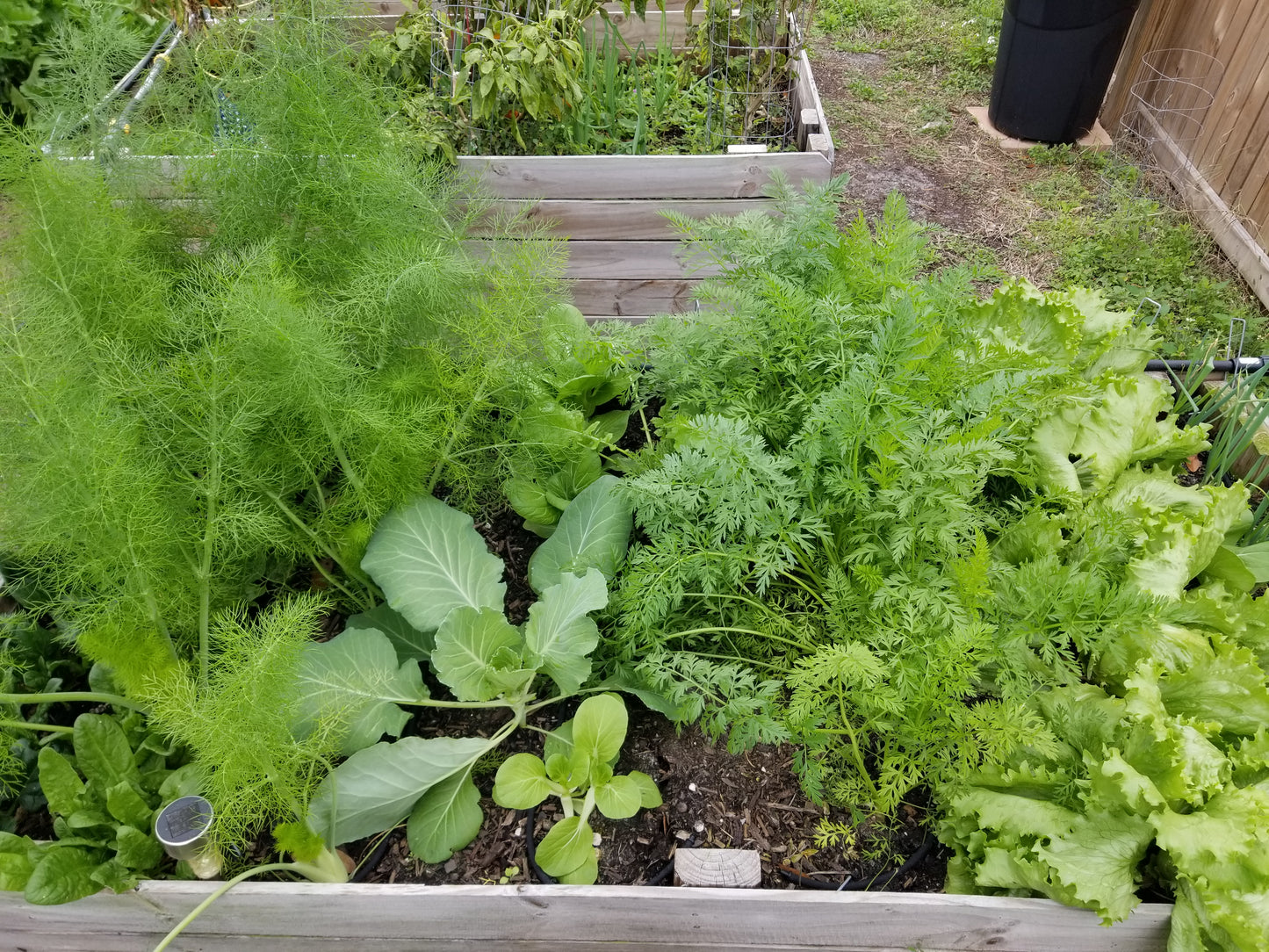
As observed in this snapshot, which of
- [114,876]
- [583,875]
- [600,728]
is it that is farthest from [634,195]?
[114,876]

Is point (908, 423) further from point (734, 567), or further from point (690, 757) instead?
point (690, 757)

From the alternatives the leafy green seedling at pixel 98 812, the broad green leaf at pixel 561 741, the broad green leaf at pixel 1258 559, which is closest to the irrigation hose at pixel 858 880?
the broad green leaf at pixel 561 741

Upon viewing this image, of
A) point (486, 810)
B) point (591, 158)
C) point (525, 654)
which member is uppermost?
point (591, 158)

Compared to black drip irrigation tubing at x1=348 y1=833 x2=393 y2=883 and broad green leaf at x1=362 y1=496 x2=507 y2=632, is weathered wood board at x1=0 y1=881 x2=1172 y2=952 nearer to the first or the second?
black drip irrigation tubing at x1=348 y1=833 x2=393 y2=883

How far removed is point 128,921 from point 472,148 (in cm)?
251

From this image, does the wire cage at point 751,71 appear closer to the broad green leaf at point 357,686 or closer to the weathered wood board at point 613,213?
the weathered wood board at point 613,213

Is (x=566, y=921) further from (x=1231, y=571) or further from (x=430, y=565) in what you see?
(x=1231, y=571)

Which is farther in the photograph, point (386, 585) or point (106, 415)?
point (386, 585)

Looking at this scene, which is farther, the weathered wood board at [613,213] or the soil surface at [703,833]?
the weathered wood board at [613,213]

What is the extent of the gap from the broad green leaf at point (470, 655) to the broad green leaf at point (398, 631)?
1.02 feet

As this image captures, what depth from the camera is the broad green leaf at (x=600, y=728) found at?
5.26ft

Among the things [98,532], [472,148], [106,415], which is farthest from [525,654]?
[472,148]

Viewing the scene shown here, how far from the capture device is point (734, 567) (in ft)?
5.22

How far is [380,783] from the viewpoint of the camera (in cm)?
159
